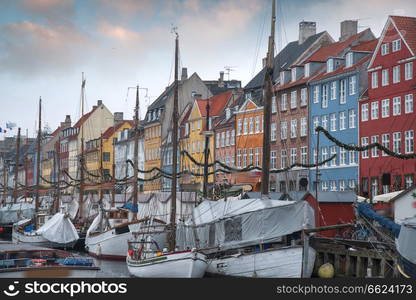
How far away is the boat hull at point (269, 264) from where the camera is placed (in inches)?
1364

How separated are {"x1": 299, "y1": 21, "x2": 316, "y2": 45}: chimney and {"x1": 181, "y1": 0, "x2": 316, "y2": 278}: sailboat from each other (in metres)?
47.0

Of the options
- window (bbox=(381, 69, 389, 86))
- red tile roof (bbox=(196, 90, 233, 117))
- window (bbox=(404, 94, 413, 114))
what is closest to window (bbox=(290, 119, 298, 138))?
window (bbox=(381, 69, 389, 86))

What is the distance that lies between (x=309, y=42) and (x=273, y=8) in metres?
41.5

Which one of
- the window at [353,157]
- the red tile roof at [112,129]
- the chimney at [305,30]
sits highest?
the chimney at [305,30]

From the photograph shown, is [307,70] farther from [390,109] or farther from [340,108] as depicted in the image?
[390,109]

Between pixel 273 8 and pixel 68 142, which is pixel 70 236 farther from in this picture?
pixel 68 142

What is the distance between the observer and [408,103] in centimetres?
6194

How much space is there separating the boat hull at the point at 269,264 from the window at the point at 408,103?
28433 mm

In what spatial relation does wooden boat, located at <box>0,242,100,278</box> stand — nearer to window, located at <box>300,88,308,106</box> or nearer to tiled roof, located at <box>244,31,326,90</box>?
window, located at <box>300,88,308,106</box>

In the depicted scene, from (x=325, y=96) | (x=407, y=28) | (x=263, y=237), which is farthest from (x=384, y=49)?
(x=263, y=237)

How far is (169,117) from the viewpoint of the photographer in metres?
110

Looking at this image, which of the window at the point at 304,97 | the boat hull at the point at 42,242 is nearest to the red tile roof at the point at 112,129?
the window at the point at 304,97

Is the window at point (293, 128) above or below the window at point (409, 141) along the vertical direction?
above

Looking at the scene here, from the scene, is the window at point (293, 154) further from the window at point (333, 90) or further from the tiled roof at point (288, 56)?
the tiled roof at point (288, 56)
